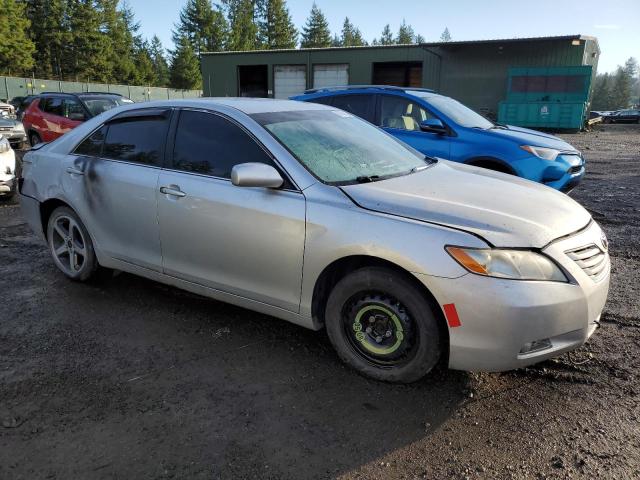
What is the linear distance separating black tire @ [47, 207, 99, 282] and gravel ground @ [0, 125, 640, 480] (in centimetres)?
46

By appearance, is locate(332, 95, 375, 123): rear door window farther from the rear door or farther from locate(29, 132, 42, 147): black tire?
locate(29, 132, 42, 147): black tire

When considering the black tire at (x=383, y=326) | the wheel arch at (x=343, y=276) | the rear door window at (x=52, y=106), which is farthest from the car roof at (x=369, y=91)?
the rear door window at (x=52, y=106)

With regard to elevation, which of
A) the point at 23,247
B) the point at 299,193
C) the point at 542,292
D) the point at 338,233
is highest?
the point at 299,193

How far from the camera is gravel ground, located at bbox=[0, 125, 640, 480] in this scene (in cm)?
231

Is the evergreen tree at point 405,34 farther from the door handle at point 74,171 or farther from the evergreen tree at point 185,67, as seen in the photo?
the door handle at point 74,171

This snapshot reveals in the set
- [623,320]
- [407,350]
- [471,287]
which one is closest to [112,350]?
[407,350]

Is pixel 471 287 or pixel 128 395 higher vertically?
pixel 471 287

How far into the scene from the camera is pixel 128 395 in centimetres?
285

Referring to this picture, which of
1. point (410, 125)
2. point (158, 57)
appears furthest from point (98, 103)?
point (158, 57)

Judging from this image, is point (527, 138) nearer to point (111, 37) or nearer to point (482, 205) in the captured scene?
point (482, 205)

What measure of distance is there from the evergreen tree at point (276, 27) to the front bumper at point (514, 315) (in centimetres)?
8381

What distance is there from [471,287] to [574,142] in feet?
67.7

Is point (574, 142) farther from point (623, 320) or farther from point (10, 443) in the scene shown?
point (10, 443)

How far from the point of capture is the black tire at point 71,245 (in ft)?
14.1
